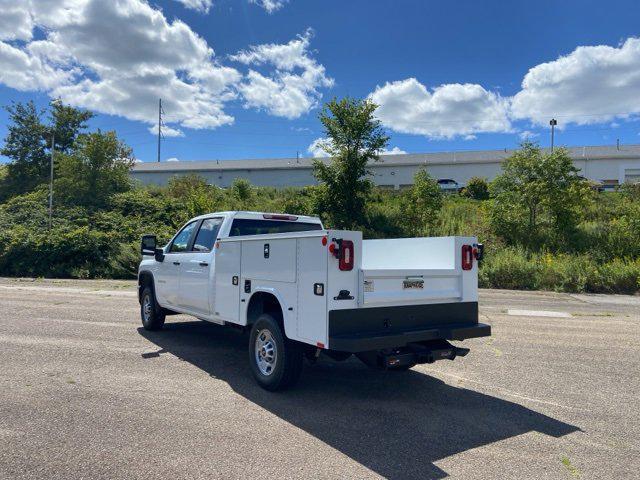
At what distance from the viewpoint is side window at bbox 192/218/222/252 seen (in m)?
7.19

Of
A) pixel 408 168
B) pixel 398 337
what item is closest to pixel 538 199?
pixel 398 337

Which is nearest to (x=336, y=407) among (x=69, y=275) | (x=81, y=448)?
(x=81, y=448)

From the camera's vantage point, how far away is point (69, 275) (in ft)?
75.3

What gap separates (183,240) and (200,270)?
3.79 feet

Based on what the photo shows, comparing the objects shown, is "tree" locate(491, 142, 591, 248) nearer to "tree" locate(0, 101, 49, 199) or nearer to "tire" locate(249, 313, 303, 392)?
"tire" locate(249, 313, 303, 392)

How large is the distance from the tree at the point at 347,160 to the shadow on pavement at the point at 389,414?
2081cm

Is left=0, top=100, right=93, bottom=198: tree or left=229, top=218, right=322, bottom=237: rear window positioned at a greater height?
left=0, top=100, right=93, bottom=198: tree

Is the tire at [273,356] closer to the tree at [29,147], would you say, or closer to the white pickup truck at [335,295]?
the white pickup truck at [335,295]

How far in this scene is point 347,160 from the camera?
27.0m

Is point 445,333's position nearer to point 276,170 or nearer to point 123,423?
point 123,423

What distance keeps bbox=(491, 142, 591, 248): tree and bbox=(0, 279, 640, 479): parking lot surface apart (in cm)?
1590

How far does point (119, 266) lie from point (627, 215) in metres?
23.8

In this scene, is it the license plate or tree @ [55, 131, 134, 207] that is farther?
tree @ [55, 131, 134, 207]

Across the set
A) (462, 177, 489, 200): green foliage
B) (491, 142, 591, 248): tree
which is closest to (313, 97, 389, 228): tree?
(491, 142, 591, 248): tree
